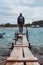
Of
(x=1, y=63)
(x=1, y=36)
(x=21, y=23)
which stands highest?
(x=21, y=23)

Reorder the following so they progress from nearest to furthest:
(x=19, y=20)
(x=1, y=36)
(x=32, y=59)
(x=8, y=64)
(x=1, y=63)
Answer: (x=8, y=64) → (x=32, y=59) → (x=1, y=63) → (x=19, y=20) → (x=1, y=36)

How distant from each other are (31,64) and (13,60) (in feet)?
1.61

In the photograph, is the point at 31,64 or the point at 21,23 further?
the point at 21,23

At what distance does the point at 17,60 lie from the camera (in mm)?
5320

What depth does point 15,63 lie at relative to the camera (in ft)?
17.3

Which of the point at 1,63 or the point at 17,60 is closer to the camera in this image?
the point at 17,60

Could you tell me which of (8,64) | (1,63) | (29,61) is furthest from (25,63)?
(1,63)

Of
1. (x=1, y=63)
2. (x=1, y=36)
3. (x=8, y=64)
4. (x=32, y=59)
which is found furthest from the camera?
(x=1, y=36)

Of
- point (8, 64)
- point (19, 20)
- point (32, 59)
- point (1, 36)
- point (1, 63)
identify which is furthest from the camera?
point (1, 36)

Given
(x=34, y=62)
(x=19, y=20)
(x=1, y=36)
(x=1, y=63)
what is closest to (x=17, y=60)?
(x=34, y=62)

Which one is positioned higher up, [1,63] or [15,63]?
[15,63]

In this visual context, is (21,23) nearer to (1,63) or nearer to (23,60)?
(1,63)

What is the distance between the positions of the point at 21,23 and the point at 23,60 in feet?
45.5

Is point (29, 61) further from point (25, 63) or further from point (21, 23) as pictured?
point (21, 23)
